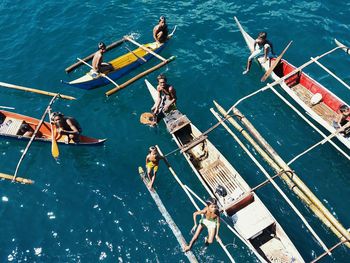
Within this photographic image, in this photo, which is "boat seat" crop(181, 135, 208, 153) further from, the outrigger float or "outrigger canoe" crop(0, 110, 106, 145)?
the outrigger float

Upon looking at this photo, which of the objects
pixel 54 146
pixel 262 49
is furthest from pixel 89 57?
pixel 262 49

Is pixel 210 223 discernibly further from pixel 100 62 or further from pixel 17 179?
pixel 100 62

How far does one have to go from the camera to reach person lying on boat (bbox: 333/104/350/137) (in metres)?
18.9

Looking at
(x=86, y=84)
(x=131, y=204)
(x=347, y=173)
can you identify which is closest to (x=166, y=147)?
(x=131, y=204)

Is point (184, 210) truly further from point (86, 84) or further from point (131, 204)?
point (86, 84)

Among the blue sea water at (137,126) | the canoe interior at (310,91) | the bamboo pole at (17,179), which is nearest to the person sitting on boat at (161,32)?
the blue sea water at (137,126)

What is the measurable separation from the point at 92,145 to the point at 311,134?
13376 millimetres

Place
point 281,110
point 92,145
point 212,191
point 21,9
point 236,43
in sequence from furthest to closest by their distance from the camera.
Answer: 1. point 21,9
2. point 236,43
3. point 281,110
4. point 92,145
5. point 212,191

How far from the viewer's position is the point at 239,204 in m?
16.7

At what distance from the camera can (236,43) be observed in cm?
2634

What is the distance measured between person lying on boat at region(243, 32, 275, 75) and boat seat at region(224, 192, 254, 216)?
10626mm

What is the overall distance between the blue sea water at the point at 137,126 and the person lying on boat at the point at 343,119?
55.6 inches

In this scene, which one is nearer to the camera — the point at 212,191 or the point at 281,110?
the point at 212,191

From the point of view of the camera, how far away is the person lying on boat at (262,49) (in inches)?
907
